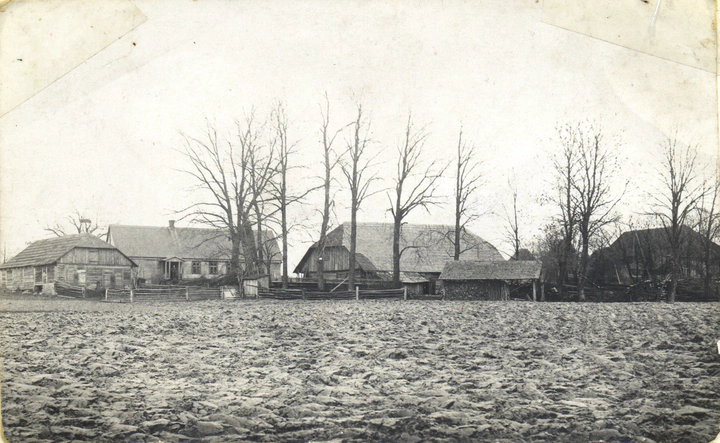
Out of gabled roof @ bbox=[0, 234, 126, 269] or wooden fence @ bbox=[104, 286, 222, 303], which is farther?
wooden fence @ bbox=[104, 286, 222, 303]

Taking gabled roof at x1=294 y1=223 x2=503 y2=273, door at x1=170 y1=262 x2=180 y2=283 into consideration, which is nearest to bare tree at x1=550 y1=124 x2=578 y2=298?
gabled roof at x1=294 y1=223 x2=503 y2=273

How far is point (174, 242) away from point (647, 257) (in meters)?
14.5

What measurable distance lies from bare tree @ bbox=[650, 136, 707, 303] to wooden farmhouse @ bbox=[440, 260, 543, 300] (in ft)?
35.1

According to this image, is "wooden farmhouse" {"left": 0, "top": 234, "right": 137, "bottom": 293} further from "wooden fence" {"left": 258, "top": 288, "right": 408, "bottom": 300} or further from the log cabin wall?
"wooden fence" {"left": 258, "top": 288, "right": 408, "bottom": 300}

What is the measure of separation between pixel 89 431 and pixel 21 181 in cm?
268

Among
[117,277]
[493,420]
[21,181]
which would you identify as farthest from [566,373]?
[117,277]

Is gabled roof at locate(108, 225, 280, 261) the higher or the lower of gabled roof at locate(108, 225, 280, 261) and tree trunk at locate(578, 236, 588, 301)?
the higher

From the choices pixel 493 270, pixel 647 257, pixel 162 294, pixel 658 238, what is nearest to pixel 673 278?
pixel 647 257

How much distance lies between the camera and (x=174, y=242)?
17.8m

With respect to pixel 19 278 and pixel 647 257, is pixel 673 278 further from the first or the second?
pixel 19 278

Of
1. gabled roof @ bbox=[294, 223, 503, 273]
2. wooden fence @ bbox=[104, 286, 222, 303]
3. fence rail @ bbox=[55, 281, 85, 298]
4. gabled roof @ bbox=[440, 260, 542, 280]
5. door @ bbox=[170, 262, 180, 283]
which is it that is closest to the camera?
fence rail @ bbox=[55, 281, 85, 298]

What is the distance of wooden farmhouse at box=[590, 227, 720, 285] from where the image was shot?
6.64 m

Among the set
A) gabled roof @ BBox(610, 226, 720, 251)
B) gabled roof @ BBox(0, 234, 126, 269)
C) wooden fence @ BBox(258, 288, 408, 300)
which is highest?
gabled roof @ BBox(610, 226, 720, 251)

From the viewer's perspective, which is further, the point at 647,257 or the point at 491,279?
the point at 491,279
